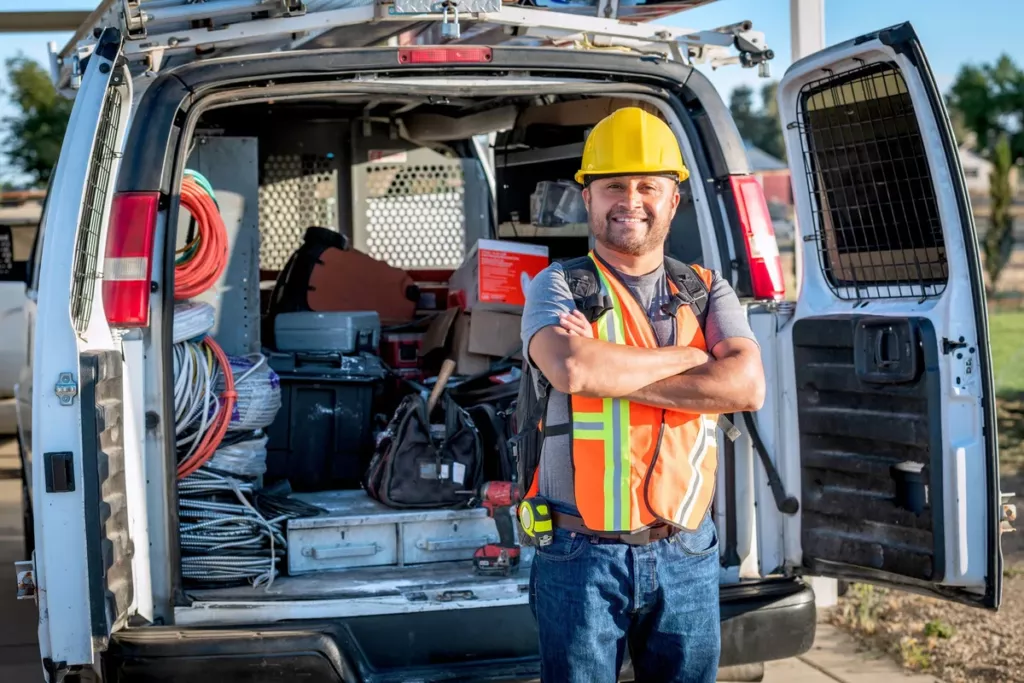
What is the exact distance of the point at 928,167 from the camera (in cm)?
349

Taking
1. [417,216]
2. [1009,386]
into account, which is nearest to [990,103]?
[1009,386]

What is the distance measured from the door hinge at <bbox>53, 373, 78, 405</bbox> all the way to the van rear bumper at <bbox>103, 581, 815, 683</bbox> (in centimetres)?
A: 65

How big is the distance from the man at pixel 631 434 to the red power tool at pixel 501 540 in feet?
3.39

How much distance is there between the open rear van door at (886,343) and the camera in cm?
339

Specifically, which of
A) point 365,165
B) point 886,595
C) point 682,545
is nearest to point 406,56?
point 682,545

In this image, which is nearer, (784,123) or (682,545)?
(682,545)

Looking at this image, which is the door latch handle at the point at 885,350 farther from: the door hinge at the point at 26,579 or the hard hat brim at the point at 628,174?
the door hinge at the point at 26,579

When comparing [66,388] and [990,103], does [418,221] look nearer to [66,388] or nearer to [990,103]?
[66,388]

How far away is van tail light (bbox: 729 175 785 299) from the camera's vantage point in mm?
3875

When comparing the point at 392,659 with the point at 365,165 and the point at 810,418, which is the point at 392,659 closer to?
the point at 810,418

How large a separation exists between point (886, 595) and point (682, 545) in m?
3.37

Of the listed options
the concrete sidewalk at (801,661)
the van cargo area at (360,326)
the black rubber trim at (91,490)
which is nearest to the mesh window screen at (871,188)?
the van cargo area at (360,326)

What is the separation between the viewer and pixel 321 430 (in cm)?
502

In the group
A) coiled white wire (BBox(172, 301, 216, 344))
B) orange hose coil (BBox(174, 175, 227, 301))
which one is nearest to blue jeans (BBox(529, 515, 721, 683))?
coiled white wire (BBox(172, 301, 216, 344))
